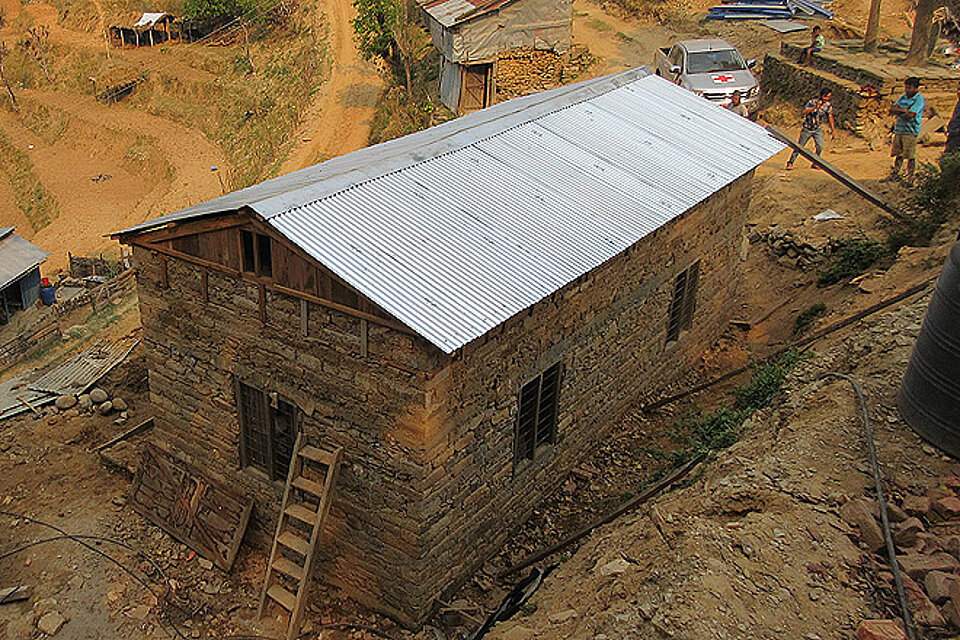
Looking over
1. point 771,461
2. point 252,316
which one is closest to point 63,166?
point 252,316

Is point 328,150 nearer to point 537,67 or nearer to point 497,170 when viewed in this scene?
point 537,67

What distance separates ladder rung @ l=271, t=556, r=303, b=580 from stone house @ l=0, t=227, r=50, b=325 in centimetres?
1626

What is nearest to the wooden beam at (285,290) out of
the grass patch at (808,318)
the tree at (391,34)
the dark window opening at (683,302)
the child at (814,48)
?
the dark window opening at (683,302)

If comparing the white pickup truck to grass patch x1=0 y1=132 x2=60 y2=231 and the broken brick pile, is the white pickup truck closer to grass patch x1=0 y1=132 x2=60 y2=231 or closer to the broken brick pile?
the broken brick pile

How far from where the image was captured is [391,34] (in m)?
31.1

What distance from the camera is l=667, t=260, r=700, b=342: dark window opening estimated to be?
1380 cm

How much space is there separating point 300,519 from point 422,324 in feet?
10.7

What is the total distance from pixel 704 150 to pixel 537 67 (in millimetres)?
14715

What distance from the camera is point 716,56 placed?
2445cm

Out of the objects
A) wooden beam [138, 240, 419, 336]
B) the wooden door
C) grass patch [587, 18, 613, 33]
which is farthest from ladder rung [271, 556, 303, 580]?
grass patch [587, 18, 613, 33]

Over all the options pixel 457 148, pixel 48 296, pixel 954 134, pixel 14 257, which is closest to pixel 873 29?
pixel 954 134

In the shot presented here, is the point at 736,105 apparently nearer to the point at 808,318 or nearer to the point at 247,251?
the point at 808,318

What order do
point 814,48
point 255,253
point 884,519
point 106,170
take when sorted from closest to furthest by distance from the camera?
point 884,519
point 255,253
point 814,48
point 106,170

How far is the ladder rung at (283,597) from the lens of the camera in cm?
959
